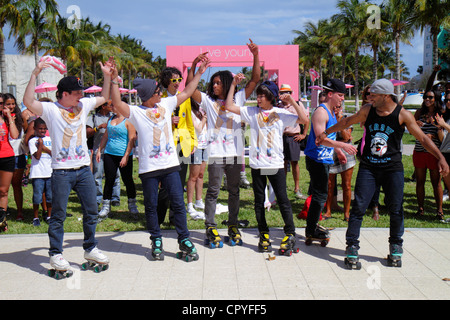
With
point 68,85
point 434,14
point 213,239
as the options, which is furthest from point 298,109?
point 434,14

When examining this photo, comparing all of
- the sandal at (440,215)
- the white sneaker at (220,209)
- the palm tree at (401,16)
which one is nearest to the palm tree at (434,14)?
the palm tree at (401,16)

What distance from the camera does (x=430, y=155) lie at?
22.1ft

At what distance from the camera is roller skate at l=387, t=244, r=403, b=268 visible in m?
4.70

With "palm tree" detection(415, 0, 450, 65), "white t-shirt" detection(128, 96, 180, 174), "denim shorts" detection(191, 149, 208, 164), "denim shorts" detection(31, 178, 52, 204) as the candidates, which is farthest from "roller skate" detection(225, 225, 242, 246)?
"palm tree" detection(415, 0, 450, 65)

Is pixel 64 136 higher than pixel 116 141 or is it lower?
higher

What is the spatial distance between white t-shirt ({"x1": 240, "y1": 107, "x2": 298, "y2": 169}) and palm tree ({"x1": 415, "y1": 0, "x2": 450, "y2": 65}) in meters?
22.5

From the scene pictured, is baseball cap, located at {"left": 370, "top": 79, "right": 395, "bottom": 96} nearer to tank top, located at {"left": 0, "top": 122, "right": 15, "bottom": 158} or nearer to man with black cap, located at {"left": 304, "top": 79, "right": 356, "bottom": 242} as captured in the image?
man with black cap, located at {"left": 304, "top": 79, "right": 356, "bottom": 242}

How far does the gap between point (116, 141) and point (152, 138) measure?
2.34 meters

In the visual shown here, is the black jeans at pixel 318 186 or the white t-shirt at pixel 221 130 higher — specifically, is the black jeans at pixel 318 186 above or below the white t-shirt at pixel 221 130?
below

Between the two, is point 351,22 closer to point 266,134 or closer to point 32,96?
point 266,134

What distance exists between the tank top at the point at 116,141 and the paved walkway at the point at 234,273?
1625 millimetres

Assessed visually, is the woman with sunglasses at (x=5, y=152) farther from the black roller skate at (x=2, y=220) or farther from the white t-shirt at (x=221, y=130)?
the white t-shirt at (x=221, y=130)

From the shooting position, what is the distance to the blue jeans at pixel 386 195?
185 inches
